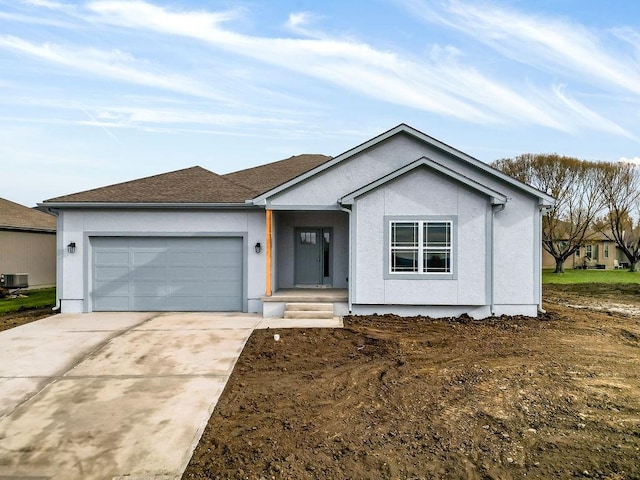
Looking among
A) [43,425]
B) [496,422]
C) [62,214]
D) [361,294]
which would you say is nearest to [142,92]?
[62,214]

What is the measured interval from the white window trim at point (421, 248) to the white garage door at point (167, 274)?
4202mm

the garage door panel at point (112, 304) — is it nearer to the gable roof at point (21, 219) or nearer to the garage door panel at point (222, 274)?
the garage door panel at point (222, 274)

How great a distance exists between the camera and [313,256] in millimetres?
12945

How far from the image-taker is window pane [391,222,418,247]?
999 centimetres

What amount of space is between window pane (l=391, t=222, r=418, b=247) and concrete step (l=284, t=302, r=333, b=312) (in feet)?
7.74

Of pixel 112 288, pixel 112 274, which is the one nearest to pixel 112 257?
pixel 112 274

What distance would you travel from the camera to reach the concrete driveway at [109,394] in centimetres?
385

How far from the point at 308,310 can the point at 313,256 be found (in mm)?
3051

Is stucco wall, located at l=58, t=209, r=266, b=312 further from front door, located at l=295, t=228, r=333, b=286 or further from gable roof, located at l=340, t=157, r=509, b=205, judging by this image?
gable roof, located at l=340, t=157, r=509, b=205

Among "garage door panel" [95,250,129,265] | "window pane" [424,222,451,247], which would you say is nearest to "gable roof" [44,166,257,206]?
"garage door panel" [95,250,129,265]

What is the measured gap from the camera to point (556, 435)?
4.14m

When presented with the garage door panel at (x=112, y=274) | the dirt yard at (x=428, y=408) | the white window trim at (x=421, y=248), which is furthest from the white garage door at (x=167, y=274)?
the white window trim at (x=421, y=248)

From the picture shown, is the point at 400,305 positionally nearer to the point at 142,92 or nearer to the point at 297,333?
the point at 297,333

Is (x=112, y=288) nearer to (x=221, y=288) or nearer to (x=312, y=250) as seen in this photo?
(x=221, y=288)
